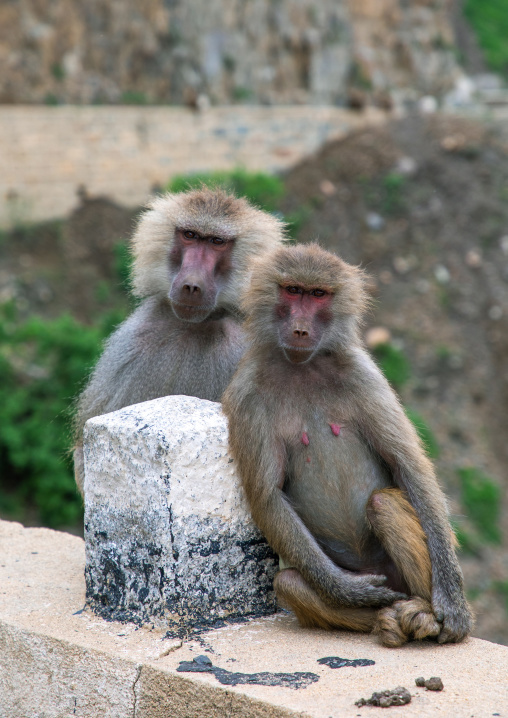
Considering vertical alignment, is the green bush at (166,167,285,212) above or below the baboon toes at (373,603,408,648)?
above

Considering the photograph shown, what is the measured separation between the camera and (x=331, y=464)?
3.50m

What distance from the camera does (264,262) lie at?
356 centimetres

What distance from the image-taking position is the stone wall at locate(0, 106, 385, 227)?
14.5 metres

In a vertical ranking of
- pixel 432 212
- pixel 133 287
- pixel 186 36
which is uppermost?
pixel 186 36

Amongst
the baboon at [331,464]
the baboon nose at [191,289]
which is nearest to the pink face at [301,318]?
the baboon at [331,464]

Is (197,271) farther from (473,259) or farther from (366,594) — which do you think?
(473,259)

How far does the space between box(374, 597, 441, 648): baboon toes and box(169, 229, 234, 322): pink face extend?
1.67m

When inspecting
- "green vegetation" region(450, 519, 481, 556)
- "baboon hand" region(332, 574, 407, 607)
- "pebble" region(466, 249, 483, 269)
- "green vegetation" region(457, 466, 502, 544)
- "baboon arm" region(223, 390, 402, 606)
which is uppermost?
"pebble" region(466, 249, 483, 269)

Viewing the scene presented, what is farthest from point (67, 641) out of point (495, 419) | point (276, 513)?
point (495, 419)

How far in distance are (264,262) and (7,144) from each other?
1193cm

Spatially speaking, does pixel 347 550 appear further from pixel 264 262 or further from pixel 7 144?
pixel 7 144

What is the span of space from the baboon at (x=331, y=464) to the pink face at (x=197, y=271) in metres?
0.63

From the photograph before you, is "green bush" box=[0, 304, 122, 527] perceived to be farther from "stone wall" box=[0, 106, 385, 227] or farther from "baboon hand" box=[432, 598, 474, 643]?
"baboon hand" box=[432, 598, 474, 643]

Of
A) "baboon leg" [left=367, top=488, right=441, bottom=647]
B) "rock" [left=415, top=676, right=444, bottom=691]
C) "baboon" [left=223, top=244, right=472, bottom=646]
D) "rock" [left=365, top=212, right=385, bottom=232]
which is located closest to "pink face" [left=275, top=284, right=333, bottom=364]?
"baboon" [left=223, top=244, right=472, bottom=646]
